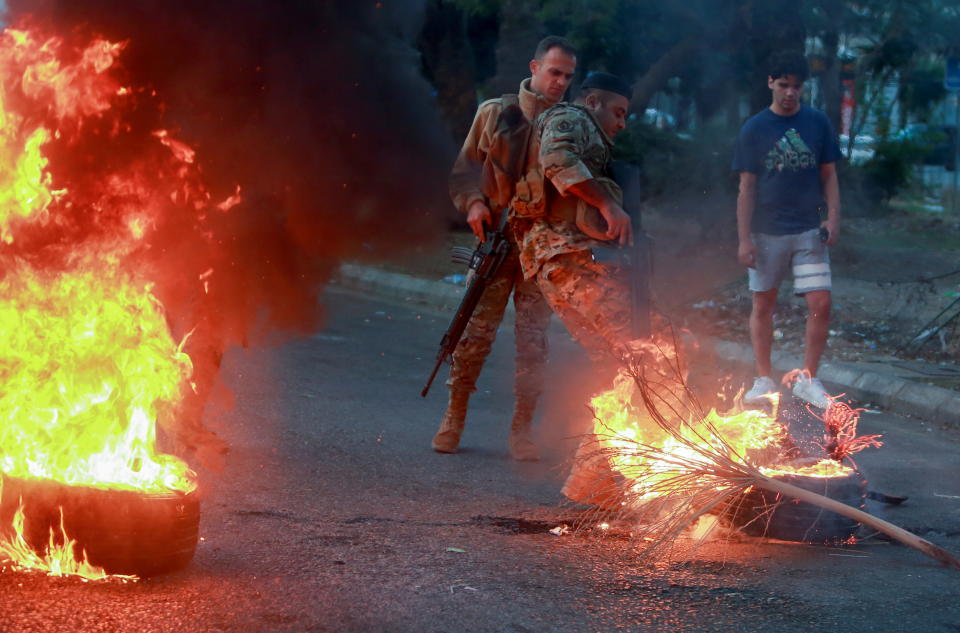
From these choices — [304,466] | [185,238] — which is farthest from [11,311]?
[304,466]

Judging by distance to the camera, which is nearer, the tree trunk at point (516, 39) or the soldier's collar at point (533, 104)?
the soldier's collar at point (533, 104)

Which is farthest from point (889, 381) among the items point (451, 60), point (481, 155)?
point (451, 60)

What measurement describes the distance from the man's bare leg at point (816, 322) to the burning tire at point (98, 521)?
4.21m

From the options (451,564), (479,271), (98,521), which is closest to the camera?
(98,521)

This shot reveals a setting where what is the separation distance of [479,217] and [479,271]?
0.24 metres

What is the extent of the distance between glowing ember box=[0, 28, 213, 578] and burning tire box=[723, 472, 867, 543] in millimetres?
1740

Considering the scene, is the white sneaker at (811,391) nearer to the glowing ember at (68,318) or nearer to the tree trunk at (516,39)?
the glowing ember at (68,318)

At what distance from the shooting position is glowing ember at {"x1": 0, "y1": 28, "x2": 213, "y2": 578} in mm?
3494

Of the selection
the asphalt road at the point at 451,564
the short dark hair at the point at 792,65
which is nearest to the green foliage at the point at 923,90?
the short dark hair at the point at 792,65

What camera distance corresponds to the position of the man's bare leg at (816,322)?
262 inches

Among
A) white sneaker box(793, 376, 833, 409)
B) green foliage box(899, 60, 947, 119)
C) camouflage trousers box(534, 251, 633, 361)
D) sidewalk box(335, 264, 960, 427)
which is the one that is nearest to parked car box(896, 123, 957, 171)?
green foliage box(899, 60, 947, 119)

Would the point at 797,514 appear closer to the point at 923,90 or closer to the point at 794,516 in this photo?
the point at 794,516

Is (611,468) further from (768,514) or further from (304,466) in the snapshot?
(304,466)

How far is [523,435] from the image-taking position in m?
5.48
